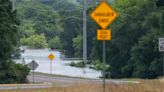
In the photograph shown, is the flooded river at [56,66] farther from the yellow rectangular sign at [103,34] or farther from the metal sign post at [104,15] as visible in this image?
the yellow rectangular sign at [103,34]

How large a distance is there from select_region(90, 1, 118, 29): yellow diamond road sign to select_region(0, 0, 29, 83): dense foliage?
31.6 metres

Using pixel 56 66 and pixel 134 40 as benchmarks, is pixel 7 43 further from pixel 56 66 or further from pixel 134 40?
pixel 56 66

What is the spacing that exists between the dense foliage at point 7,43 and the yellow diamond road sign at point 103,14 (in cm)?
3158

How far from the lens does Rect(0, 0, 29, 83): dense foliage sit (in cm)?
5003

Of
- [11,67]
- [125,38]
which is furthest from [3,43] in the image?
[125,38]

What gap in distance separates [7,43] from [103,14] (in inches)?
1249

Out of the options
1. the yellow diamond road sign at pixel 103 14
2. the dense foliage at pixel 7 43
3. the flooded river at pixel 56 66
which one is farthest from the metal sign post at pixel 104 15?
the flooded river at pixel 56 66

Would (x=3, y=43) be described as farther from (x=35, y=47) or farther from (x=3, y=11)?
(x=35, y=47)

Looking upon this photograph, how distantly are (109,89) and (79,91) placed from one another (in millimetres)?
1251

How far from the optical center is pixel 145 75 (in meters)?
76.2

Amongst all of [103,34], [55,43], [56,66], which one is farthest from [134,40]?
[55,43]

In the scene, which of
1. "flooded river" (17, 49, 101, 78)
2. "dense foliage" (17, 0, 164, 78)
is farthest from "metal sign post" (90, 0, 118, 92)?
"flooded river" (17, 49, 101, 78)

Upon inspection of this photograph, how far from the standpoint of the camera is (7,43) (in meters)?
49.8

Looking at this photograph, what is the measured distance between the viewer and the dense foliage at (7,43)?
50.0 m
